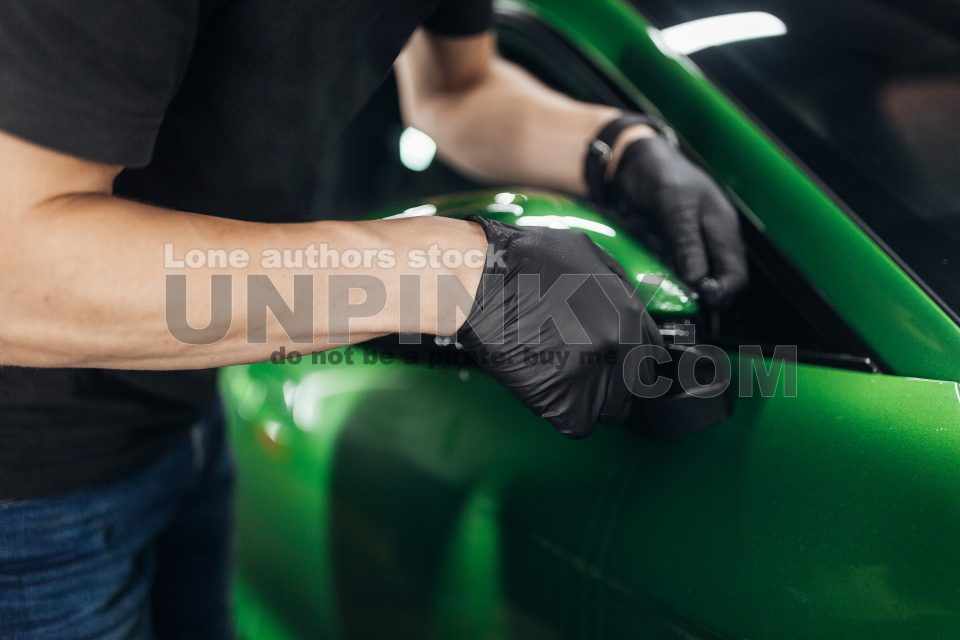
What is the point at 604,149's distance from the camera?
1300mm

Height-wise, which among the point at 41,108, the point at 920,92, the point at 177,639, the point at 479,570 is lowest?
the point at 177,639

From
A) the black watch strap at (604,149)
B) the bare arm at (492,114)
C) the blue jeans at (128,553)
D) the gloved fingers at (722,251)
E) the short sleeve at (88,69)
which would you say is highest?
the bare arm at (492,114)

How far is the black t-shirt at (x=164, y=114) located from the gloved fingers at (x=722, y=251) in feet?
1.47

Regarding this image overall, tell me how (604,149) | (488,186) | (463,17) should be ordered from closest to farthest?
1. (604,149)
2. (463,17)
3. (488,186)

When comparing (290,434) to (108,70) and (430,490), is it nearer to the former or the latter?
(430,490)

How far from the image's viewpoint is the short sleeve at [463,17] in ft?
4.58

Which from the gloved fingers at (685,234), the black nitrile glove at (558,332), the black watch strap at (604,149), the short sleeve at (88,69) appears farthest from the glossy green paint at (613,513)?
the short sleeve at (88,69)

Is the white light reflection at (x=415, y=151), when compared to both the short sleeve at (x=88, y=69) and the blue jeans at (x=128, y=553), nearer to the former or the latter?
the blue jeans at (x=128, y=553)

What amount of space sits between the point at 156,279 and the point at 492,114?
2.97 ft

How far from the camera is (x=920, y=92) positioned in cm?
109

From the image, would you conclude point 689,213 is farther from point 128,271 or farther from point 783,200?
point 128,271

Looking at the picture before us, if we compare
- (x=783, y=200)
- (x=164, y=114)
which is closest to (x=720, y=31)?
(x=783, y=200)

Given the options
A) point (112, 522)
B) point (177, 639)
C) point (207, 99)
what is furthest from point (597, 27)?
point (177, 639)

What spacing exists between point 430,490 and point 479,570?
12 centimetres
